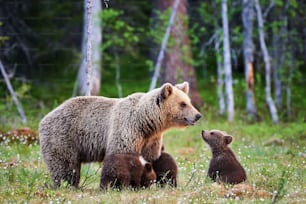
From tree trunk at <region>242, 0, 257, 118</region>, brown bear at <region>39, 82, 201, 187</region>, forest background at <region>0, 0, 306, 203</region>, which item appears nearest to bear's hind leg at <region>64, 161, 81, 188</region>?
brown bear at <region>39, 82, 201, 187</region>

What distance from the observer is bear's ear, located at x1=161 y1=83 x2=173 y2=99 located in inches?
371

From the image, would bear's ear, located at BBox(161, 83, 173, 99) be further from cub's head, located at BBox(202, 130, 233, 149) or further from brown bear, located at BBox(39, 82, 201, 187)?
cub's head, located at BBox(202, 130, 233, 149)

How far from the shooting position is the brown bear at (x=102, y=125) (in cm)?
943

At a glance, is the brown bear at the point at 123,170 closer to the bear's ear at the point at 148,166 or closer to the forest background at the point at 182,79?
the bear's ear at the point at 148,166

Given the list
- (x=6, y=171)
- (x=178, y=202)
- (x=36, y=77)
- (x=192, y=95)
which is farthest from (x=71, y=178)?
(x=36, y=77)

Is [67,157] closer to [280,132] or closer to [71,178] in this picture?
[71,178]

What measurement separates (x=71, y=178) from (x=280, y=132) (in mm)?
9076

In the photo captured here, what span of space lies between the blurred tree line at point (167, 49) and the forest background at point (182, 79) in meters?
0.06

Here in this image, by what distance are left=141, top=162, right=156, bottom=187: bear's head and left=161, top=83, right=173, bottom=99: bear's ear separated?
1046 millimetres

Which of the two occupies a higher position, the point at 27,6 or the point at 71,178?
the point at 27,6

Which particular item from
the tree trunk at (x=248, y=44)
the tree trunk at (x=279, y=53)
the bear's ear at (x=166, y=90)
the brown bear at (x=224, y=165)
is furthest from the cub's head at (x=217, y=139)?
the tree trunk at (x=279, y=53)

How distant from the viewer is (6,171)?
9.91 m

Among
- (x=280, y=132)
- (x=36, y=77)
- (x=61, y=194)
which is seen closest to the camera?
(x=61, y=194)

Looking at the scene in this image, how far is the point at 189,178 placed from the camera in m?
10.3
